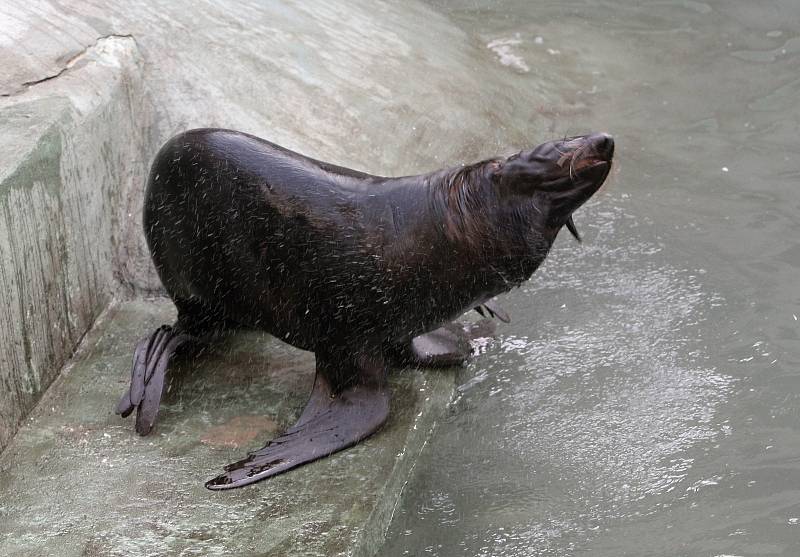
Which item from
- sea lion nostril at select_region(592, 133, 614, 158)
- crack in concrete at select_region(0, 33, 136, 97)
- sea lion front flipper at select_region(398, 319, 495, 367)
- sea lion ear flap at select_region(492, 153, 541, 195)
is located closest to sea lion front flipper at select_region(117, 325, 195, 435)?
Answer: sea lion front flipper at select_region(398, 319, 495, 367)

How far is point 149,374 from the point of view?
4.02m

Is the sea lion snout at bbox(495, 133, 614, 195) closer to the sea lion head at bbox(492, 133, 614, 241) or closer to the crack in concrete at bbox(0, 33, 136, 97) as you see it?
the sea lion head at bbox(492, 133, 614, 241)

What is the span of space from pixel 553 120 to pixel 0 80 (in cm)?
311

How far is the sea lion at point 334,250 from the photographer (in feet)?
11.9

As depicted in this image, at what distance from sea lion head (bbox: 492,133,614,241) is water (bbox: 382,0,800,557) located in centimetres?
91

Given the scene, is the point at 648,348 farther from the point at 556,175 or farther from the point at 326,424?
the point at 326,424

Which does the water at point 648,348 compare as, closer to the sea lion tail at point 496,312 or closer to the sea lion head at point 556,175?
the sea lion tail at point 496,312

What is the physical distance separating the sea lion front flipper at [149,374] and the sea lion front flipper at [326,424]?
0.42m

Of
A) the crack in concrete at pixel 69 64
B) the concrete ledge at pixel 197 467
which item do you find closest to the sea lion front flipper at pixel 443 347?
the concrete ledge at pixel 197 467

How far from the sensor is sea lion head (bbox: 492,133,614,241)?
3.40m

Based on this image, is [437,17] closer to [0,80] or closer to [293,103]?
[293,103]

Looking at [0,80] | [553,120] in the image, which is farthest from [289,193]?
[553,120]

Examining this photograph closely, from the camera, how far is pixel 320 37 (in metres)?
6.00

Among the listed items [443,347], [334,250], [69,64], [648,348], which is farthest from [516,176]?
[69,64]
